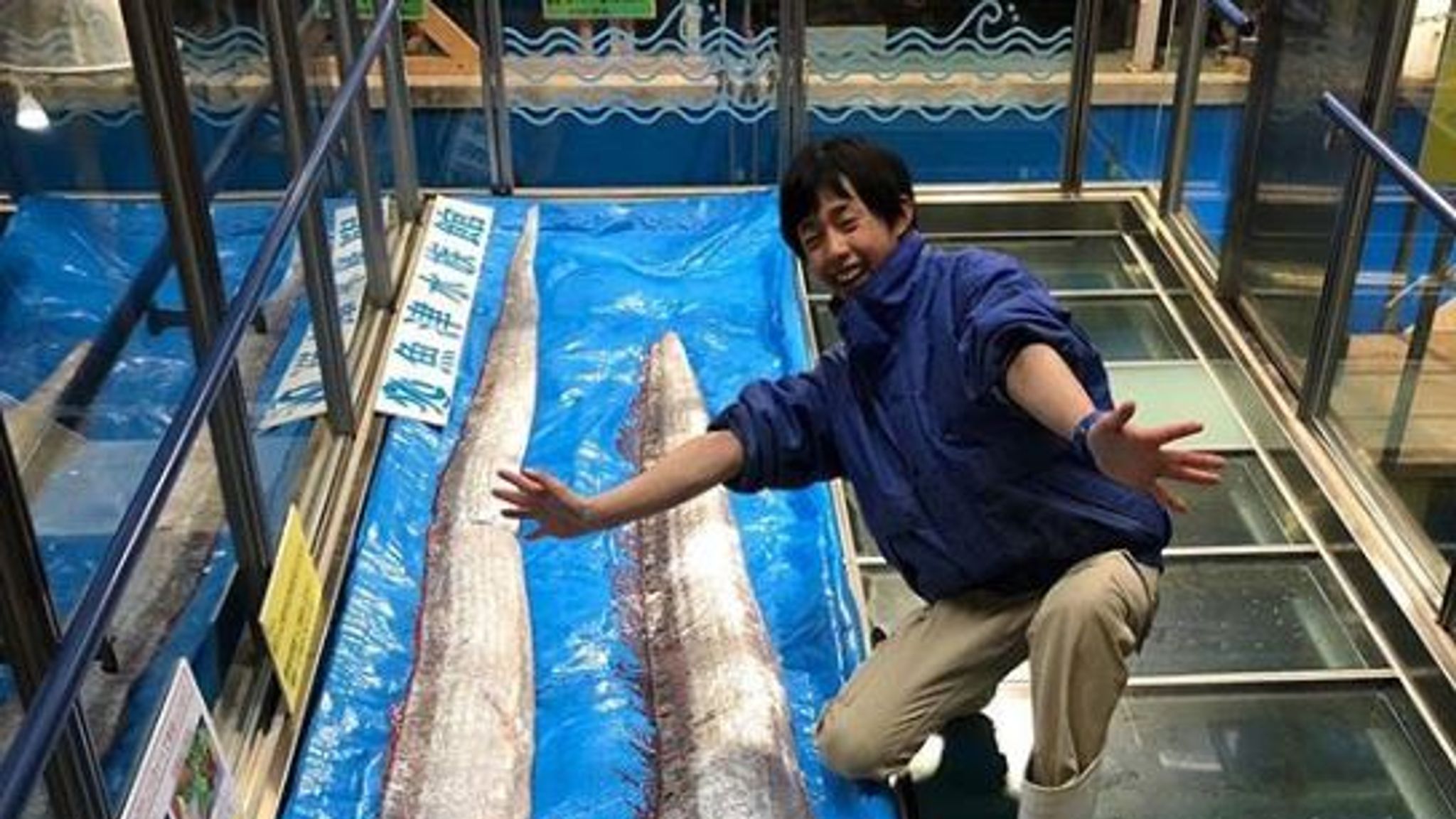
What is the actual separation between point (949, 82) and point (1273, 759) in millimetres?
3043

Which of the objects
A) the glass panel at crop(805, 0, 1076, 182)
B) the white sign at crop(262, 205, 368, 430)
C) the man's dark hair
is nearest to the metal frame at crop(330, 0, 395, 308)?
the white sign at crop(262, 205, 368, 430)

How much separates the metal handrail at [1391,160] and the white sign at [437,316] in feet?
7.70

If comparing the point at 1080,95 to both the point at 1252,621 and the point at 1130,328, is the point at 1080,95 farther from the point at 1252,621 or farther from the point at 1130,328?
the point at 1252,621

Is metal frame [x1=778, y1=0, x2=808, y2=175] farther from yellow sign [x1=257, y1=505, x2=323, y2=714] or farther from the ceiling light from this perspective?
yellow sign [x1=257, y1=505, x2=323, y2=714]

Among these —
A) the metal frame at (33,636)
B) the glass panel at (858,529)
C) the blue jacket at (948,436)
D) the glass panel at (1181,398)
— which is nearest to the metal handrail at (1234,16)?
the glass panel at (1181,398)

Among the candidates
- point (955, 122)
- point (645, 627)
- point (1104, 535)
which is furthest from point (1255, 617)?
point (955, 122)

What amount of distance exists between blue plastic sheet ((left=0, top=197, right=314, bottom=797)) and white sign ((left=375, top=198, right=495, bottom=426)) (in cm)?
59

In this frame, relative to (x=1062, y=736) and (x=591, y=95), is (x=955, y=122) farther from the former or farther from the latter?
(x=1062, y=736)

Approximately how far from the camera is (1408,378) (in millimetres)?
3635

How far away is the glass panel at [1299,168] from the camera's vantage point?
3.79 metres

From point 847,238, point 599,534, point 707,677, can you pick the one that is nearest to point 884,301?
point 847,238

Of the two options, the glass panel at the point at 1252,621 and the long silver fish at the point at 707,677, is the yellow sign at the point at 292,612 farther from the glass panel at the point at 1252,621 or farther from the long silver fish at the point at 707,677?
the glass panel at the point at 1252,621

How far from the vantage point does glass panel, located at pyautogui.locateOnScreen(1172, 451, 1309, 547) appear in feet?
11.8

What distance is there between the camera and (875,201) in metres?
2.71
